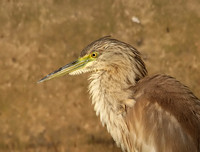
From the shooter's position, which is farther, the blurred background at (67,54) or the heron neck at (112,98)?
the blurred background at (67,54)

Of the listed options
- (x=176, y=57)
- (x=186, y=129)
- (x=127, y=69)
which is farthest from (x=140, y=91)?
(x=176, y=57)

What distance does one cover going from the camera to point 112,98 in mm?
3359

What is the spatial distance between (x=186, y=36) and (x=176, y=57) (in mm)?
397

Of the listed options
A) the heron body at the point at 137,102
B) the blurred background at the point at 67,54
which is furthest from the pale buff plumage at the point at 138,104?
the blurred background at the point at 67,54

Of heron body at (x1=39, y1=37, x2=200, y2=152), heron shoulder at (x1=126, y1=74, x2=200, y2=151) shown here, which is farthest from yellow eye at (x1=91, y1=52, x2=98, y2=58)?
heron shoulder at (x1=126, y1=74, x2=200, y2=151)

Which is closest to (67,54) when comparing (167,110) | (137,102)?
(137,102)

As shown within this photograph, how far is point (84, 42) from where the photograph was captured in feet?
17.6

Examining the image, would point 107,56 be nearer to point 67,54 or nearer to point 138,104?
point 138,104

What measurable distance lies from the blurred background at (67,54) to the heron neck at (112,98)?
4.31 feet

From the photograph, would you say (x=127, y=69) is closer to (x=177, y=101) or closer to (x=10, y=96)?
(x=177, y=101)

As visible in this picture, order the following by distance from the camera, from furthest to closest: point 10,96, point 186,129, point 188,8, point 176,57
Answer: point 188,8 → point 176,57 → point 10,96 → point 186,129

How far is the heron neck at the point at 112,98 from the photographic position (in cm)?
333

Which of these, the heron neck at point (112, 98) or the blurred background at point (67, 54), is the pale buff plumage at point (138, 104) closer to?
the heron neck at point (112, 98)

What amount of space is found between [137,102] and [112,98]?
0.80 feet
